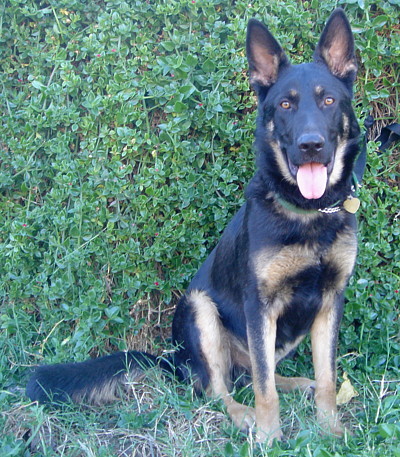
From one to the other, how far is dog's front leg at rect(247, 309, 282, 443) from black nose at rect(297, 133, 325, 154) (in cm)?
94

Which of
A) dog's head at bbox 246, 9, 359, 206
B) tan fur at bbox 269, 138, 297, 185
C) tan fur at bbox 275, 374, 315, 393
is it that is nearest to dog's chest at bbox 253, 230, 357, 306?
dog's head at bbox 246, 9, 359, 206

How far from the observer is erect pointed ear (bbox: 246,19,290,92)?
11.5 ft

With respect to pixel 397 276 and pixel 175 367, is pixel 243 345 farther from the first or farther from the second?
pixel 397 276

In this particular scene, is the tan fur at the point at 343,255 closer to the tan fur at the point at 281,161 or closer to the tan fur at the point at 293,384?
the tan fur at the point at 281,161

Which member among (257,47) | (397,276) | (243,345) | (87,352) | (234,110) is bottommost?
(87,352)

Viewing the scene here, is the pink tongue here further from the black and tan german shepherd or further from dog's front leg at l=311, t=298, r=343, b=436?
dog's front leg at l=311, t=298, r=343, b=436

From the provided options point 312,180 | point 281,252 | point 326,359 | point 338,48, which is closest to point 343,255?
point 281,252

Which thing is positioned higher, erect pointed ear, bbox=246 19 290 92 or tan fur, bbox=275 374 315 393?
erect pointed ear, bbox=246 19 290 92

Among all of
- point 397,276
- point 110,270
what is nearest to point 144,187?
point 110,270

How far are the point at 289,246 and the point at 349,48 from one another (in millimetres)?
1248

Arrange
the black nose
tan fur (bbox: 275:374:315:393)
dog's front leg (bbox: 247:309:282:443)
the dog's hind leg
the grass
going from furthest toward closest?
1. the grass
2. tan fur (bbox: 275:374:315:393)
3. the dog's hind leg
4. dog's front leg (bbox: 247:309:282:443)
5. the black nose

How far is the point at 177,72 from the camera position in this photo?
405 centimetres

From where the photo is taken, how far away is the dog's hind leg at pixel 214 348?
368 cm

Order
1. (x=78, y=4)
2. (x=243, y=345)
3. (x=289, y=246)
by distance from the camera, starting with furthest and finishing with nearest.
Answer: (x=78, y=4), (x=243, y=345), (x=289, y=246)
